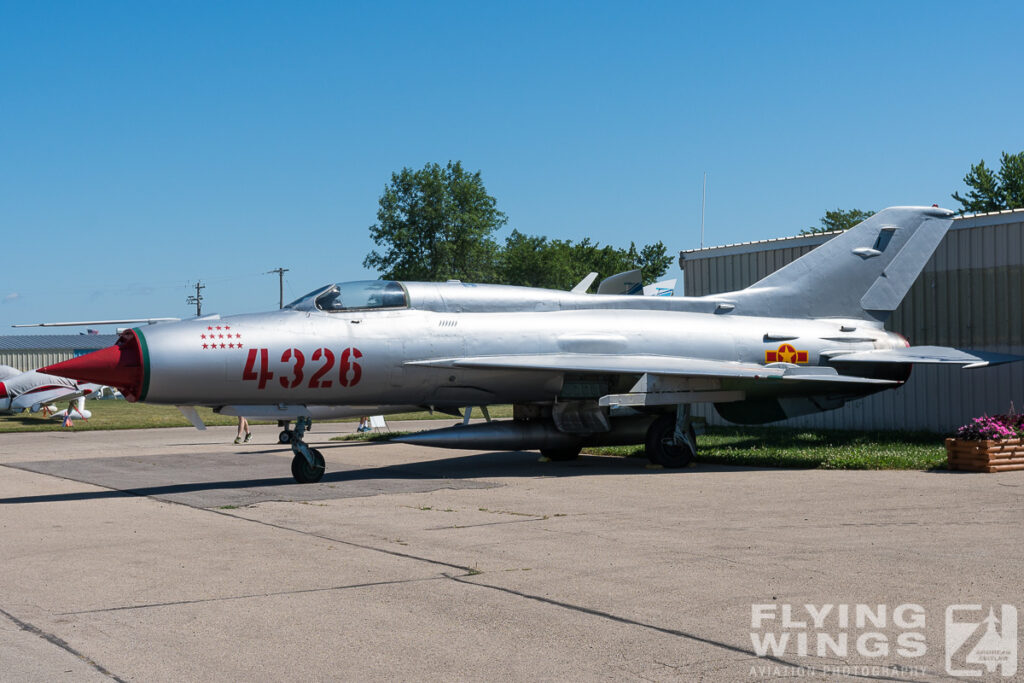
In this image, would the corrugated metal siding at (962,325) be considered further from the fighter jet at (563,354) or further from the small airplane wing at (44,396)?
the small airplane wing at (44,396)

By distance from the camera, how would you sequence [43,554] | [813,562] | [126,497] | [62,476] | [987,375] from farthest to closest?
1. [987,375]
2. [62,476]
3. [126,497]
4. [43,554]
5. [813,562]

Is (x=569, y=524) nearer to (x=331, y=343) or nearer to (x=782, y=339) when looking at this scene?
(x=331, y=343)

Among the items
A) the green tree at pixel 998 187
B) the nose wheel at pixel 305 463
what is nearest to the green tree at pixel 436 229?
the green tree at pixel 998 187

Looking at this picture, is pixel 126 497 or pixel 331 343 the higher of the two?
pixel 331 343

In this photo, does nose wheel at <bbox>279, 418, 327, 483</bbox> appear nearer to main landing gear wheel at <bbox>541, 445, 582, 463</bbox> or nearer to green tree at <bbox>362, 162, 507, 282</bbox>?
main landing gear wheel at <bbox>541, 445, 582, 463</bbox>

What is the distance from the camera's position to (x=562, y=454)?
58.7 feet

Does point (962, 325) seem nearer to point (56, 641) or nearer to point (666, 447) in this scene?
point (666, 447)

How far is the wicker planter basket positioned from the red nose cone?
11.1 metres

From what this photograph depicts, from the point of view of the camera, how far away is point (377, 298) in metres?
14.7

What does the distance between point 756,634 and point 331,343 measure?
9.25 m

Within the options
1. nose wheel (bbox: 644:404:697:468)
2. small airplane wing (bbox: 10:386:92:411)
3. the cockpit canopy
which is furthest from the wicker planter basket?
small airplane wing (bbox: 10:386:92:411)

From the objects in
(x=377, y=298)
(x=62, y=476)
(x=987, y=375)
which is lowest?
(x=62, y=476)

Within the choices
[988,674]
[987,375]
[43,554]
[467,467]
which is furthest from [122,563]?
[987,375]

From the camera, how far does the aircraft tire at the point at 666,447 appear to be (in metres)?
16.1
